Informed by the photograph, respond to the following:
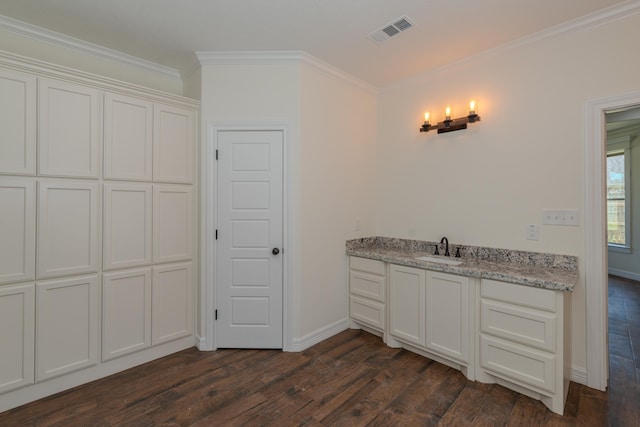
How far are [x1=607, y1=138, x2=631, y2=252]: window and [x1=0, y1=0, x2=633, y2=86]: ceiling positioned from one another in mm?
4507

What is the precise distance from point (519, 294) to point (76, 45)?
13.5ft

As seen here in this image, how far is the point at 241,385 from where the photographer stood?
2.24 metres

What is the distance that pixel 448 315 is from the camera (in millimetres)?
2451

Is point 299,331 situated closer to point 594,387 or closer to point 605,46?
point 594,387

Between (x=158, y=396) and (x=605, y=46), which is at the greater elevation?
(x=605, y=46)

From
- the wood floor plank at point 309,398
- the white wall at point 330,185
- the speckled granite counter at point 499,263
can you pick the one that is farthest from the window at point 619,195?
the white wall at point 330,185

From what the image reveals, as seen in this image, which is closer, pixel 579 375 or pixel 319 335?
pixel 579 375

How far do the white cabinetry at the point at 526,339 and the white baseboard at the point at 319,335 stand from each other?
1.40m

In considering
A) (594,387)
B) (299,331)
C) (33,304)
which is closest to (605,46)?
(594,387)

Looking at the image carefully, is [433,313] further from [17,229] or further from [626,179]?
[626,179]

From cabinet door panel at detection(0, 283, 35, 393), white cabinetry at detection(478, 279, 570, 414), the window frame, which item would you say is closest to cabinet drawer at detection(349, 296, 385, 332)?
white cabinetry at detection(478, 279, 570, 414)

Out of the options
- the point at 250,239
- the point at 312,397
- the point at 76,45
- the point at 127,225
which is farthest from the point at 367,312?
the point at 76,45

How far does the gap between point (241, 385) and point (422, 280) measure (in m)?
1.73

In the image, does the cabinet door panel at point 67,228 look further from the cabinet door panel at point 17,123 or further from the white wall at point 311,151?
the white wall at point 311,151
